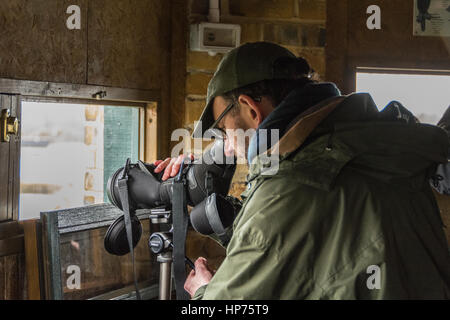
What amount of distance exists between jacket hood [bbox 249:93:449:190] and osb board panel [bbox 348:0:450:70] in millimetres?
1454

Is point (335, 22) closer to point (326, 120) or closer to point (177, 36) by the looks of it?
point (177, 36)

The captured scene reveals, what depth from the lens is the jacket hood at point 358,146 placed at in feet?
2.55

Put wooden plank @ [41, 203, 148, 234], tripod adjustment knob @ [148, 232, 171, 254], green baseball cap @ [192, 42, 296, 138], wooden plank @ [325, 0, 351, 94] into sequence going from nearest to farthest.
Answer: green baseball cap @ [192, 42, 296, 138], tripod adjustment knob @ [148, 232, 171, 254], wooden plank @ [41, 203, 148, 234], wooden plank @ [325, 0, 351, 94]

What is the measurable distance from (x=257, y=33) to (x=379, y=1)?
65 centimetres

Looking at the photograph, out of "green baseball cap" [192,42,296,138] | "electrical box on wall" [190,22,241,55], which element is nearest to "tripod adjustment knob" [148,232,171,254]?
"green baseball cap" [192,42,296,138]

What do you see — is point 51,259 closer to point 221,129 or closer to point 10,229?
point 10,229

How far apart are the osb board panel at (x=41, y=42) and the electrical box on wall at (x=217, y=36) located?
44 centimetres

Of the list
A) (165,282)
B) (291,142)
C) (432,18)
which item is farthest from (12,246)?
(432,18)

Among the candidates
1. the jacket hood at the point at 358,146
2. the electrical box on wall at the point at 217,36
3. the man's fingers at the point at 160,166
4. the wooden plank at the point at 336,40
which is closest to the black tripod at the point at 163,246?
the man's fingers at the point at 160,166

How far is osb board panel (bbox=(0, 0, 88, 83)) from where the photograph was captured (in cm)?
141

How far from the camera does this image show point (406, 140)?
2.63 feet

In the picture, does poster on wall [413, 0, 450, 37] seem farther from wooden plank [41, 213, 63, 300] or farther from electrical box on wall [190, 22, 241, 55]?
wooden plank [41, 213, 63, 300]

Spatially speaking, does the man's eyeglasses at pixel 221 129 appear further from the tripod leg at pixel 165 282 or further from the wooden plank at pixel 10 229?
the wooden plank at pixel 10 229

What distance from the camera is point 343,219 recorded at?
2.52ft
